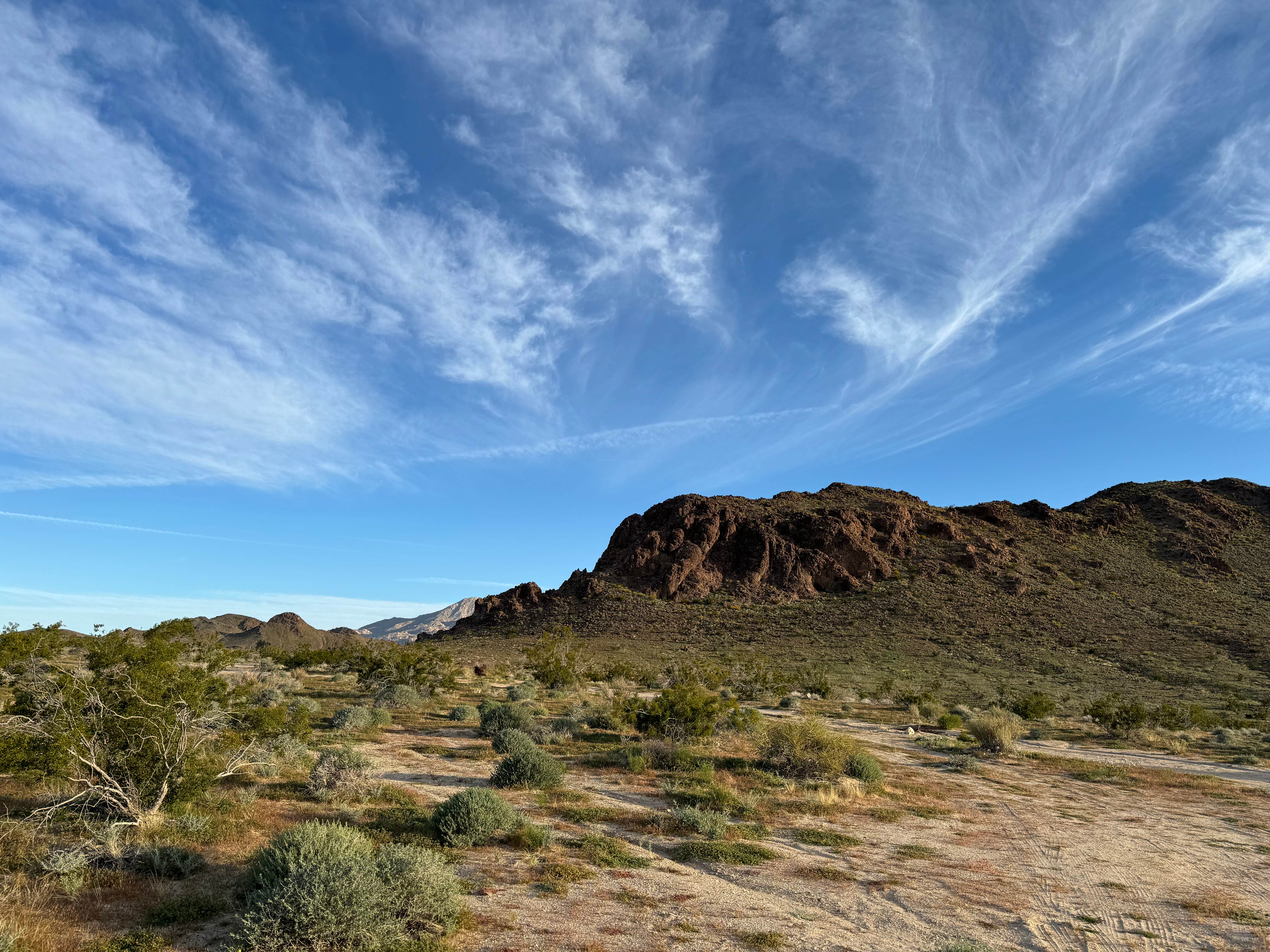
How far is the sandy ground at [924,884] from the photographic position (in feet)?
22.1

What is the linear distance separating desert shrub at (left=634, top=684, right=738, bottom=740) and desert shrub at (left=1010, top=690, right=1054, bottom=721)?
17.3 meters

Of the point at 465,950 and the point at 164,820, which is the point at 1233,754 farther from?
the point at 164,820

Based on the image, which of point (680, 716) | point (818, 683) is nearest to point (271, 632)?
point (818, 683)

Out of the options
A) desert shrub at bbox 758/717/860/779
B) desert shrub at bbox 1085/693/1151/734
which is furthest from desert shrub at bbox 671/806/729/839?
desert shrub at bbox 1085/693/1151/734

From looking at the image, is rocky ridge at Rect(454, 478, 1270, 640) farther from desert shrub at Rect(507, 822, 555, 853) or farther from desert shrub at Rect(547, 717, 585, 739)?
desert shrub at Rect(507, 822, 555, 853)

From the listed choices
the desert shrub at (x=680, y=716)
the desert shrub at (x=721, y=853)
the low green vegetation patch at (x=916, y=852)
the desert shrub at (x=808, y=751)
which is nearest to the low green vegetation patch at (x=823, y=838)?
the low green vegetation patch at (x=916, y=852)

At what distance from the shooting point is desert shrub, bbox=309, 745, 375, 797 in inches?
414

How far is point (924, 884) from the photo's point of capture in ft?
27.7

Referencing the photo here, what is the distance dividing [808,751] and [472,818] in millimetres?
8453

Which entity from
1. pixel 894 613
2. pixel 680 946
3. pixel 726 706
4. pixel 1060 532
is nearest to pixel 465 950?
pixel 680 946

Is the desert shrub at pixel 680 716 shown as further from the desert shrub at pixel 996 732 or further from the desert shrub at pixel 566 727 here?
the desert shrub at pixel 996 732

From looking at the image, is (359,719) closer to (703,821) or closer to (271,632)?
(703,821)

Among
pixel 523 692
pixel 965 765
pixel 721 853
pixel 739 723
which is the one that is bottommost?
pixel 965 765

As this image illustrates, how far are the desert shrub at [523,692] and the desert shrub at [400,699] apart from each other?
12.6 feet
